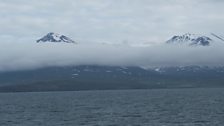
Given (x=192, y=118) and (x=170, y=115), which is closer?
(x=192, y=118)

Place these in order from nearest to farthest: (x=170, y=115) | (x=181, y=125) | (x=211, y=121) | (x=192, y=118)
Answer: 1. (x=181, y=125)
2. (x=211, y=121)
3. (x=192, y=118)
4. (x=170, y=115)

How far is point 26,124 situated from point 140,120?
980 inches

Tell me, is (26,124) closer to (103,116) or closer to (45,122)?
(45,122)

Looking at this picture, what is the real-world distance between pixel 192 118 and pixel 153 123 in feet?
45.3

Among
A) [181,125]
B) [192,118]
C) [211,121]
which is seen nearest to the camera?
[181,125]

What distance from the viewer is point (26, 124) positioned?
117125 mm

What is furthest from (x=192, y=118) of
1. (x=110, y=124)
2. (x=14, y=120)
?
(x=14, y=120)

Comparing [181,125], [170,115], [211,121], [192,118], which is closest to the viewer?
[181,125]

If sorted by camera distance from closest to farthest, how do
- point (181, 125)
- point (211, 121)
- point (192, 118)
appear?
point (181, 125) < point (211, 121) < point (192, 118)

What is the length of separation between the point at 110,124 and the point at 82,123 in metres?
7.62

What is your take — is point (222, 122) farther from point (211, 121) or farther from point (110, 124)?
point (110, 124)

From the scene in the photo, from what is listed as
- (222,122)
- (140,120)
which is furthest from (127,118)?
(222,122)

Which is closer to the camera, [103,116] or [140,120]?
[140,120]

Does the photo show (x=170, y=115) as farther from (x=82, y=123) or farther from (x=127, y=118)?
(x=82, y=123)
